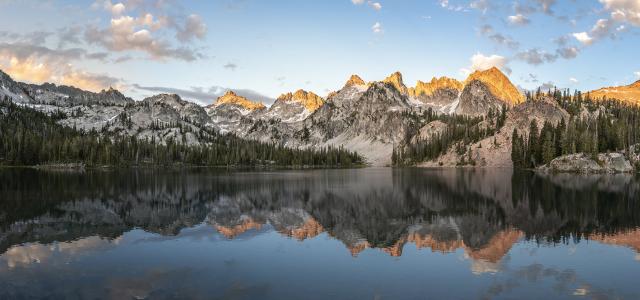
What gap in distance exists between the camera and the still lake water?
24.7 meters

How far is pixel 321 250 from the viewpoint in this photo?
35625 millimetres

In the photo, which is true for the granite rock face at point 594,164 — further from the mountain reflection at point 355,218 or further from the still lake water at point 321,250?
the still lake water at point 321,250

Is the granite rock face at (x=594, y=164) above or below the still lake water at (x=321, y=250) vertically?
above

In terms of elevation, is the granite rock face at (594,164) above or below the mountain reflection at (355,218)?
above

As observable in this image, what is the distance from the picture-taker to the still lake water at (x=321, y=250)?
24703 millimetres

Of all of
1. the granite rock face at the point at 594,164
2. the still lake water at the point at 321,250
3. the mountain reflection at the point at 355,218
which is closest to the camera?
the still lake water at the point at 321,250

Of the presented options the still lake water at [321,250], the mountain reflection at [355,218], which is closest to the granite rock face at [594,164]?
the mountain reflection at [355,218]

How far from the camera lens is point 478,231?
42.1 m

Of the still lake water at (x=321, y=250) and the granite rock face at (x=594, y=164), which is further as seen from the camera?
the granite rock face at (x=594, y=164)

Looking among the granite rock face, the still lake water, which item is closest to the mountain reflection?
the still lake water

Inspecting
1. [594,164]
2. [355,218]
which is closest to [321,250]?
[355,218]

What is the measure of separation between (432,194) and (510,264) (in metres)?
47.8

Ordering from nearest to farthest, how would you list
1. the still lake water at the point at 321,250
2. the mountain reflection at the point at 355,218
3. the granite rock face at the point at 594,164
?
the still lake water at the point at 321,250 < the mountain reflection at the point at 355,218 < the granite rock face at the point at 594,164

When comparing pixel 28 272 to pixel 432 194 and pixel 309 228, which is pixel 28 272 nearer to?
pixel 309 228
